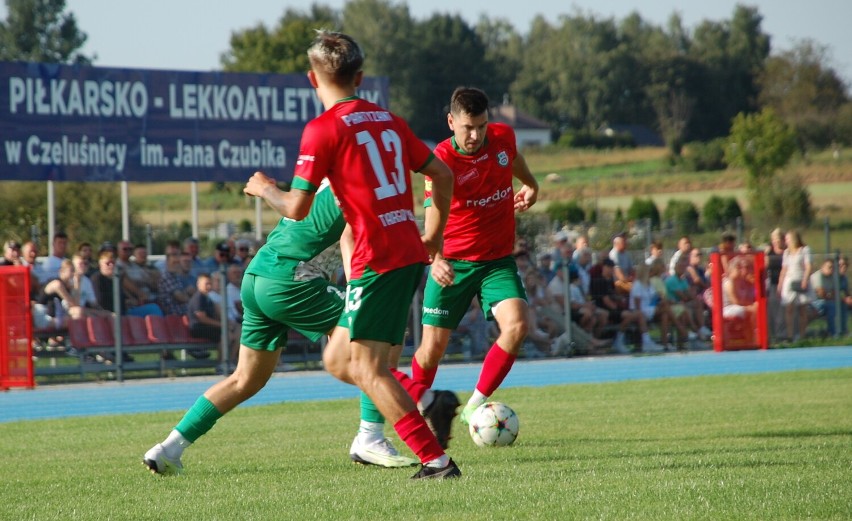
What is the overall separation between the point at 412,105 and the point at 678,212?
3961 centimetres

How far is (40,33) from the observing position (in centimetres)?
7825

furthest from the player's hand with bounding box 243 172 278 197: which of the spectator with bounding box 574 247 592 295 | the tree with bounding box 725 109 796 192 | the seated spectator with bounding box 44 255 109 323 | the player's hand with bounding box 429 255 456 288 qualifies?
the tree with bounding box 725 109 796 192

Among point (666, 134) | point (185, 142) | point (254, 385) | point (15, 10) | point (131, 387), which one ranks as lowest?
point (131, 387)

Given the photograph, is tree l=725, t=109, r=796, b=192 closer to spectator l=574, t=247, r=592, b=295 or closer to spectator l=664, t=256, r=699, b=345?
spectator l=664, t=256, r=699, b=345

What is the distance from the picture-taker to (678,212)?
47031 mm

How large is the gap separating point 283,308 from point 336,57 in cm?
143

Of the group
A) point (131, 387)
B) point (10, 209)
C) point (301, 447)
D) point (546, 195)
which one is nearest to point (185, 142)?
point (131, 387)

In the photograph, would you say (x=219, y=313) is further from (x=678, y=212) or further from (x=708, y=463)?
(x=678, y=212)

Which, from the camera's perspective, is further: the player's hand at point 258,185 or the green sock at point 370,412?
the green sock at point 370,412

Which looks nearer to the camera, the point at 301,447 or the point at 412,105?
the point at 301,447

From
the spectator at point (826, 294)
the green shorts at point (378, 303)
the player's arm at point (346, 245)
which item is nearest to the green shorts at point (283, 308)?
the player's arm at point (346, 245)

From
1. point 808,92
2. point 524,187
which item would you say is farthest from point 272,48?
point 524,187

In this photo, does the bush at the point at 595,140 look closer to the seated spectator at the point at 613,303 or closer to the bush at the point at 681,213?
the bush at the point at 681,213

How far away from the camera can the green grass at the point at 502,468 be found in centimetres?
500
